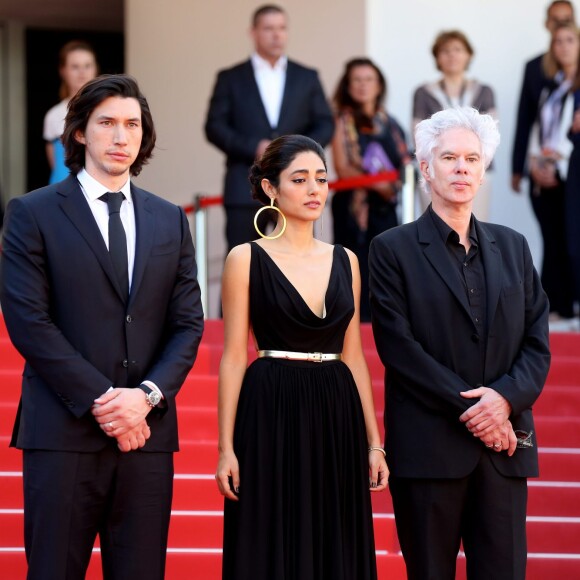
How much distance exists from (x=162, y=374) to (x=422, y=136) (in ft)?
4.43

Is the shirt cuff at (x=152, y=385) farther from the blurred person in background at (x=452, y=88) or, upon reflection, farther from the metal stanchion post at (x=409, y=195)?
the blurred person in background at (x=452, y=88)

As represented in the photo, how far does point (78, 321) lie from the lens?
4652 millimetres

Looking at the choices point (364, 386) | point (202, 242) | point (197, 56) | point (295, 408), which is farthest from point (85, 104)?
point (197, 56)

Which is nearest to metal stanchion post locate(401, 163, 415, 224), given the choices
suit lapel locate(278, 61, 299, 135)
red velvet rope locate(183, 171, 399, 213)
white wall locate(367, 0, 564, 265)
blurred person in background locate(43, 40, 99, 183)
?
red velvet rope locate(183, 171, 399, 213)

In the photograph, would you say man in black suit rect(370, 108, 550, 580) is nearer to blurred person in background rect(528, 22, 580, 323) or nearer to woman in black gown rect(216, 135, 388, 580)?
woman in black gown rect(216, 135, 388, 580)

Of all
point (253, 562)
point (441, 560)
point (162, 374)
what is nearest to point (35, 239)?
point (162, 374)

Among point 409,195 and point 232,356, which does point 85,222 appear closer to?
point 232,356

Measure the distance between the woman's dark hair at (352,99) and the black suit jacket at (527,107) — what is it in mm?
1210

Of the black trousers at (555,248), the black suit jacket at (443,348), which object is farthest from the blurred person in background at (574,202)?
the black suit jacket at (443,348)

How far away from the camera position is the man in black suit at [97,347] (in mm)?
4566

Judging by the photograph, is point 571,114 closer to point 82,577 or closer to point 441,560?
point 441,560

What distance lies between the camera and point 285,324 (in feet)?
16.5

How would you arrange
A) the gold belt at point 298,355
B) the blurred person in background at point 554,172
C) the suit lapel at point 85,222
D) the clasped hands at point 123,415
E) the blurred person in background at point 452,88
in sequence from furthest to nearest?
the blurred person in background at point 452,88 < the blurred person in background at point 554,172 < the gold belt at point 298,355 < the suit lapel at point 85,222 < the clasped hands at point 123,415

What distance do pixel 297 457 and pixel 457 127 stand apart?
1.34 metres
